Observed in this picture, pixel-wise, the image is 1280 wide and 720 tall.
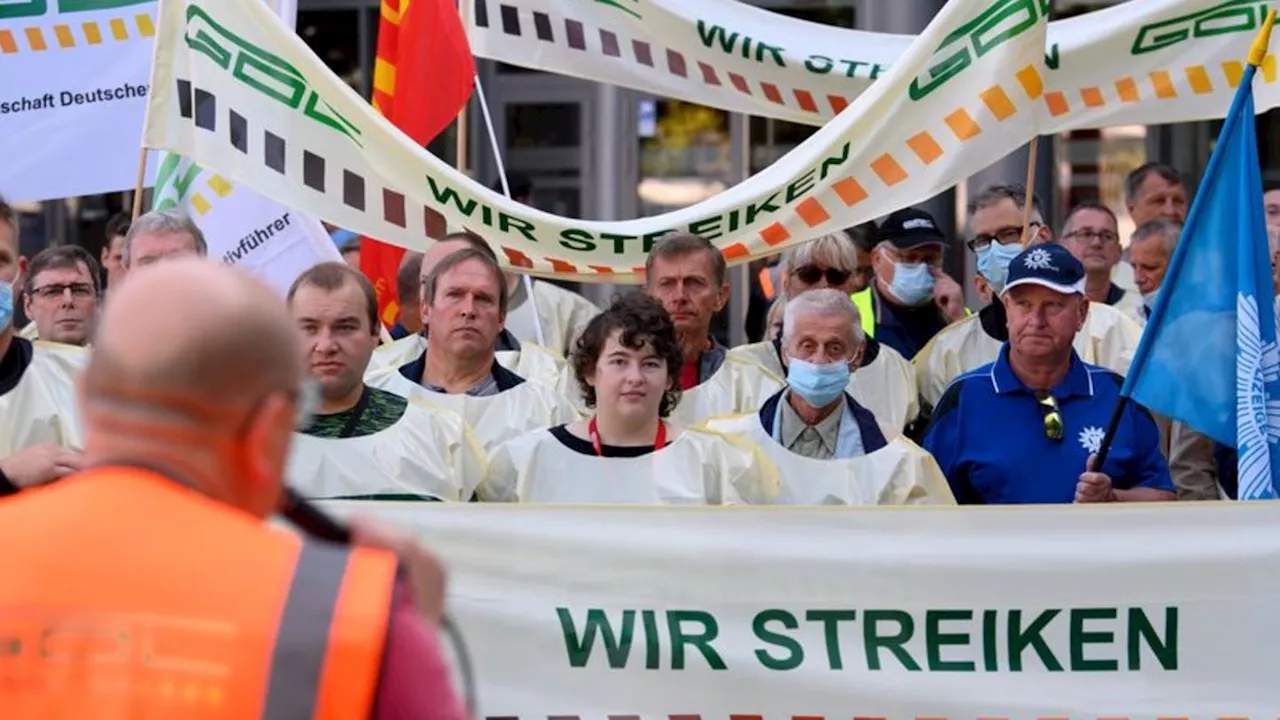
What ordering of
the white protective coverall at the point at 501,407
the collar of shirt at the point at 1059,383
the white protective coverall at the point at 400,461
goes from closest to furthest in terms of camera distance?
1. the white protective coverall at the point at 400,461
2. the collar of shirt at the point at 1059,383
3. the white protective coverall at the point at 501,407

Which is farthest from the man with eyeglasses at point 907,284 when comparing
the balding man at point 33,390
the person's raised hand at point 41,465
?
the person's raised hand at point 41,465

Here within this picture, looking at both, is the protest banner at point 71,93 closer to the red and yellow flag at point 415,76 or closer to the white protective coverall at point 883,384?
the red and yellow flag at point 415,76

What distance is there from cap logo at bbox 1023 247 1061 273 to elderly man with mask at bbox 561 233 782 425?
36.0 inches

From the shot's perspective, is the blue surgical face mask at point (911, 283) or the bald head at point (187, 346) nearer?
the bald head at point (187, 346)

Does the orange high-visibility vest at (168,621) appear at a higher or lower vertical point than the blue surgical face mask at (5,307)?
lower

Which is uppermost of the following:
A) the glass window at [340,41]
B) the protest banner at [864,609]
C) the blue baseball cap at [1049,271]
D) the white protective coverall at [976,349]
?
the glass window at [340,41]

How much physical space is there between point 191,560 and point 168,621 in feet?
0.20

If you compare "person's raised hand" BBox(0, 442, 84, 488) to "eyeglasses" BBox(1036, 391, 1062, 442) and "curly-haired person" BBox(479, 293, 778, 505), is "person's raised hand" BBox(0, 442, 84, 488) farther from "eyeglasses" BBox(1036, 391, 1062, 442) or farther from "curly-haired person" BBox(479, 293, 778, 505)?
"eyeglasses" BBox(1036, 391, 1062, 442)

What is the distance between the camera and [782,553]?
5094mm

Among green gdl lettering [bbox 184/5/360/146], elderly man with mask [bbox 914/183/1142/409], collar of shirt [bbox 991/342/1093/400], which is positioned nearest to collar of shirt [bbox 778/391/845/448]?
collar of shirt [bbox 991/342/1093/400]

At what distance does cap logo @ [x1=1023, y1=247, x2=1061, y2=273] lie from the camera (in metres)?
6.21

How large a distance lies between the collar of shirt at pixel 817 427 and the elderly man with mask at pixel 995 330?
1.09m

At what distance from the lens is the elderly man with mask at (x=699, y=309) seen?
675 centimetres

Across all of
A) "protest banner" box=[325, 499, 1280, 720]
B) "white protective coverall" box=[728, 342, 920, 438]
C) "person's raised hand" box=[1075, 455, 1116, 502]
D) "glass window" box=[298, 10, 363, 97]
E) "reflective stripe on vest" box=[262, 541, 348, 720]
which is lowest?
"protest banner" box=[325, 499, 1280, 720]
